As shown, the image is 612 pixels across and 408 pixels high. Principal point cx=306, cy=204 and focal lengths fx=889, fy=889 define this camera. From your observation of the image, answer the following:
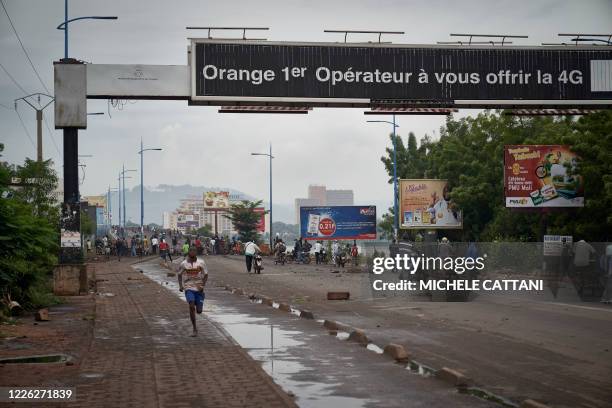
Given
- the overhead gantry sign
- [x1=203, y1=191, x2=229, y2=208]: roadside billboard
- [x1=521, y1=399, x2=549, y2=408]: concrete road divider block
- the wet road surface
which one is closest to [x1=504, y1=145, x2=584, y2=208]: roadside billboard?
the overhead gantry sign

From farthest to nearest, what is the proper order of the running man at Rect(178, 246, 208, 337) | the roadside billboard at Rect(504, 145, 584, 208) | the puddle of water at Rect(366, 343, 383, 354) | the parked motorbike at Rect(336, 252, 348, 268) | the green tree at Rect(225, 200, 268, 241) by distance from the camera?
the green tree at Rect(225, 200, 268, 241) < the parked motorbike at Rect(336, 252, 348, 268) < the roadside billboard at Rect(504, 145, 584, 208) < the running man at Rect(178, 246, 208, 337) < the puddle of water at Rect(366, 343, 383, 354)

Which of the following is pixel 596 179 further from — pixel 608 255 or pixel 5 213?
pixel 5 213

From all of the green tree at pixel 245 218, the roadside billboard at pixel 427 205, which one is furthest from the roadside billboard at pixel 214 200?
the roadside billboard at pixel 427 205

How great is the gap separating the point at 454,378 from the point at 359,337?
15.1ft

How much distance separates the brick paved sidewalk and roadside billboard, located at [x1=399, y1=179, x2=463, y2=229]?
35.8m

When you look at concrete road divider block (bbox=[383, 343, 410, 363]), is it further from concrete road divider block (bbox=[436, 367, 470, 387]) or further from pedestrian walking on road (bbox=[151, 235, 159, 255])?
pedestrian walking on road (bbox=[151, 235, 159, 255])

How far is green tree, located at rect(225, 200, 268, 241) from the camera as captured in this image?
105 metres

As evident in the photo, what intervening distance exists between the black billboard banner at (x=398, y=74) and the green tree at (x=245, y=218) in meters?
76.1

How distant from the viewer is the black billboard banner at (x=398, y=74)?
2772 centimetres

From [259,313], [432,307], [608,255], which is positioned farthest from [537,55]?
[259,313]

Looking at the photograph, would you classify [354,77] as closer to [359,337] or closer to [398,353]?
[359,337]

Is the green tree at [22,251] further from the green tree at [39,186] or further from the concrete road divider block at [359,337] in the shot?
the concrete road divider block at [359,337]

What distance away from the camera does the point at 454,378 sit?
1112 centimetres

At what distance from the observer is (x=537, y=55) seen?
1155 inches
